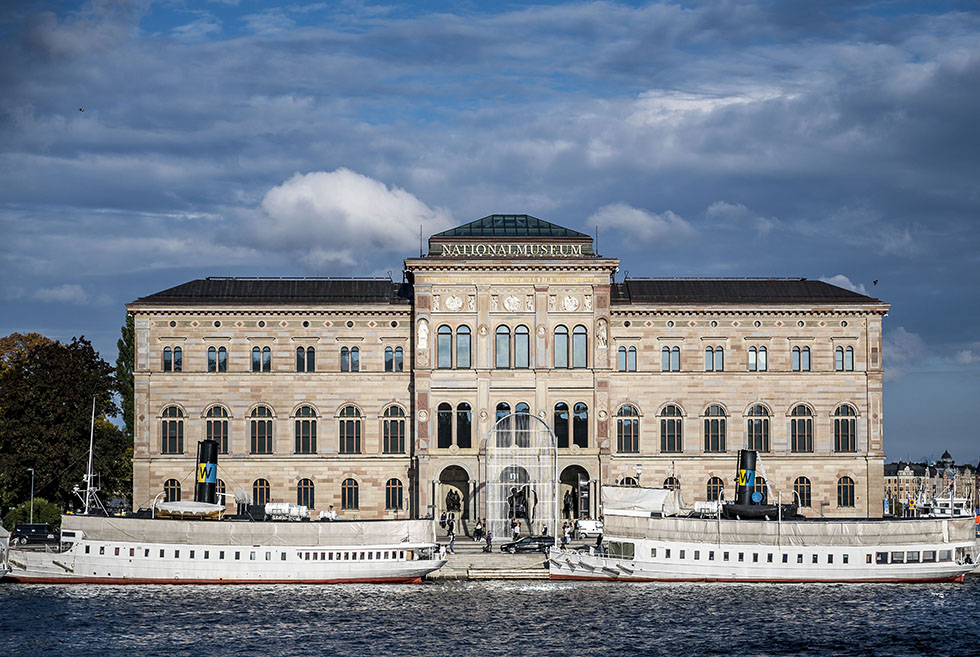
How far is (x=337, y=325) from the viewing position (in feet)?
321

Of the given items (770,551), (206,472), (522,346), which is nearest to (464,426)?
(522,346)

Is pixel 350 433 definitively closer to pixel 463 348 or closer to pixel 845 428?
pixel 463 348

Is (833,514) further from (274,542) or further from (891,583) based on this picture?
(274,542)

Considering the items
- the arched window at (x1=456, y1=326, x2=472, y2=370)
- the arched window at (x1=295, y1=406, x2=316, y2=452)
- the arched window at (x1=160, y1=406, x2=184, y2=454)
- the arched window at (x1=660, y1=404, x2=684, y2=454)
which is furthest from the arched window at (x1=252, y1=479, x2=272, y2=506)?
the arched window at (x1=660, y1=404, x2=684, y2=454)

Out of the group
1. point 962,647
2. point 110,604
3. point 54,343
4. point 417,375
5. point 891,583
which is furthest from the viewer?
point 54,343

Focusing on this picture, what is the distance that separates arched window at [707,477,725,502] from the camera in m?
98.1

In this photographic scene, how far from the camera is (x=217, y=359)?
97.4m

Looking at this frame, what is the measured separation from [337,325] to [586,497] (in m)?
21.0

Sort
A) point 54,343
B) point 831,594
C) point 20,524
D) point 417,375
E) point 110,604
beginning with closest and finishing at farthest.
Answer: point 110,604, point 831,594, point 20,524, point 417,375, point 54,343

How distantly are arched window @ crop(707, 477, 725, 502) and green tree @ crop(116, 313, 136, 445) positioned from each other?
146 ft

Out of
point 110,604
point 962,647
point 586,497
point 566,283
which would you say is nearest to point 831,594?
point 962,647

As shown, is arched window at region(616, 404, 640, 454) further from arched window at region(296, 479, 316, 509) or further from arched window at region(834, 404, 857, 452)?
arched window at region(296, 479, 316, 509)

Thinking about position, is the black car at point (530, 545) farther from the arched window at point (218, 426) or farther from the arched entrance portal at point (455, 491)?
the arched window at point (218, 426)

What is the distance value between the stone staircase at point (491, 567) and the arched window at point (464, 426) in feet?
48.7
